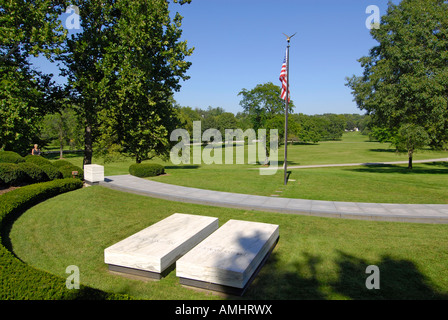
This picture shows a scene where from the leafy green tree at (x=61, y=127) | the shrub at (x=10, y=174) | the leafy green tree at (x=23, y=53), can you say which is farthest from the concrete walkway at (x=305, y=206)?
the leafy green tree at (x=61, y=127)

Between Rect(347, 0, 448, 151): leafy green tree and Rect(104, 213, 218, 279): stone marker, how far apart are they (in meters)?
19.5

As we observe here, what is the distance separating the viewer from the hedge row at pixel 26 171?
1344 centimetres

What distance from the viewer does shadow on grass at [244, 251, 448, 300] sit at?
5.89m

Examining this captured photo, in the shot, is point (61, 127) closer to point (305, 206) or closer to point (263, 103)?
point (263, 103)

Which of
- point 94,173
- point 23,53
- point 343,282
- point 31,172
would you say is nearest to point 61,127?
point 23,53

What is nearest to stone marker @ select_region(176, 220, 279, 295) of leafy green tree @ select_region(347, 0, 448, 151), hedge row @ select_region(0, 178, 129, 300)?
hedge row @ select_region(0, 178, 129, 300)

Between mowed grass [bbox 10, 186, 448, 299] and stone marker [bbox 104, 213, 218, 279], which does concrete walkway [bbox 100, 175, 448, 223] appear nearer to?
mowed grass [bbox 10, 186, 448, 299]

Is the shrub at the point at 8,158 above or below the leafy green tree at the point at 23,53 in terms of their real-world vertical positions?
below

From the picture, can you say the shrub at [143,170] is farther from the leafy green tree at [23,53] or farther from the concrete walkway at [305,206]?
the leafy green tree at [23,53]

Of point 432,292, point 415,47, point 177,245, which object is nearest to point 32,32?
point 177,245

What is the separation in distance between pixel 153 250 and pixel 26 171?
432 inches

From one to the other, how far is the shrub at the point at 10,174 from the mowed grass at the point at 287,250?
2568mm

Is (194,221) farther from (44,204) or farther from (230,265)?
(44,204)

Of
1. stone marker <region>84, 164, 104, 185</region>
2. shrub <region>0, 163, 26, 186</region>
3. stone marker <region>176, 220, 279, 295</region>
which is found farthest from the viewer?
stone marker <region>84, 164, 104, 185</region>
